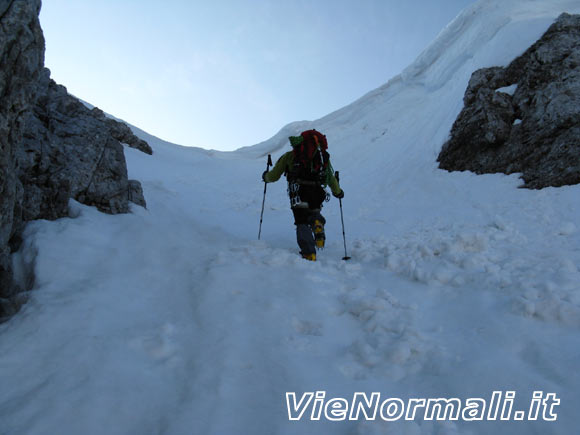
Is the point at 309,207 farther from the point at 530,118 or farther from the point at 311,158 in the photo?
the point at 530,118

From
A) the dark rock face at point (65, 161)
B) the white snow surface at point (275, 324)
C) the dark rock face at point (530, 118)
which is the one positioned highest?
the dark rock face at point (530, 118)

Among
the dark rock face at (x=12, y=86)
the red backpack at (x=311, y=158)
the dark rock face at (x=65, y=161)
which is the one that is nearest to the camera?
the dark rock face at (x=12, y=86)

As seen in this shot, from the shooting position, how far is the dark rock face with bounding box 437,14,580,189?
7.29 m

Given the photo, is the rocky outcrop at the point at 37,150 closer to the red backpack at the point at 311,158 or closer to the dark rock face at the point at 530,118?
the red backpack at the point at 311,158

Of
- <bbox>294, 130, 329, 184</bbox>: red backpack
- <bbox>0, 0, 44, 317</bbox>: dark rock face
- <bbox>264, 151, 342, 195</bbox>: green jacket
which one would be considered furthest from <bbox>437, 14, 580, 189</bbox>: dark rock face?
<bbox>0, 0, 44, 317</bbox>: dark rock face

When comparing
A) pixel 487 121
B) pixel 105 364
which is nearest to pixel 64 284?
pixel 105 364

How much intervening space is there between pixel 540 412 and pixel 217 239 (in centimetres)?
520

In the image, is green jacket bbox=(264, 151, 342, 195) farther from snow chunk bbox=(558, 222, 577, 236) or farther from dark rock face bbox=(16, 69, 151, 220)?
snow chunk bbox=(558, 222, 577, 236)

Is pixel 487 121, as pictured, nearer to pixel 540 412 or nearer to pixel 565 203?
pixel 565 203

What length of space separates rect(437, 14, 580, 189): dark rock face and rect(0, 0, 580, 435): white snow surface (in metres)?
1.26

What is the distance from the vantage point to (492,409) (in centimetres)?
208

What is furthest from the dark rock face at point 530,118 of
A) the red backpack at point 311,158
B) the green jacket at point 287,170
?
the red backpack at point 311,158

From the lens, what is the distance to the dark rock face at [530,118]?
7.29m

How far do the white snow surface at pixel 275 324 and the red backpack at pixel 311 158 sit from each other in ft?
5.09
